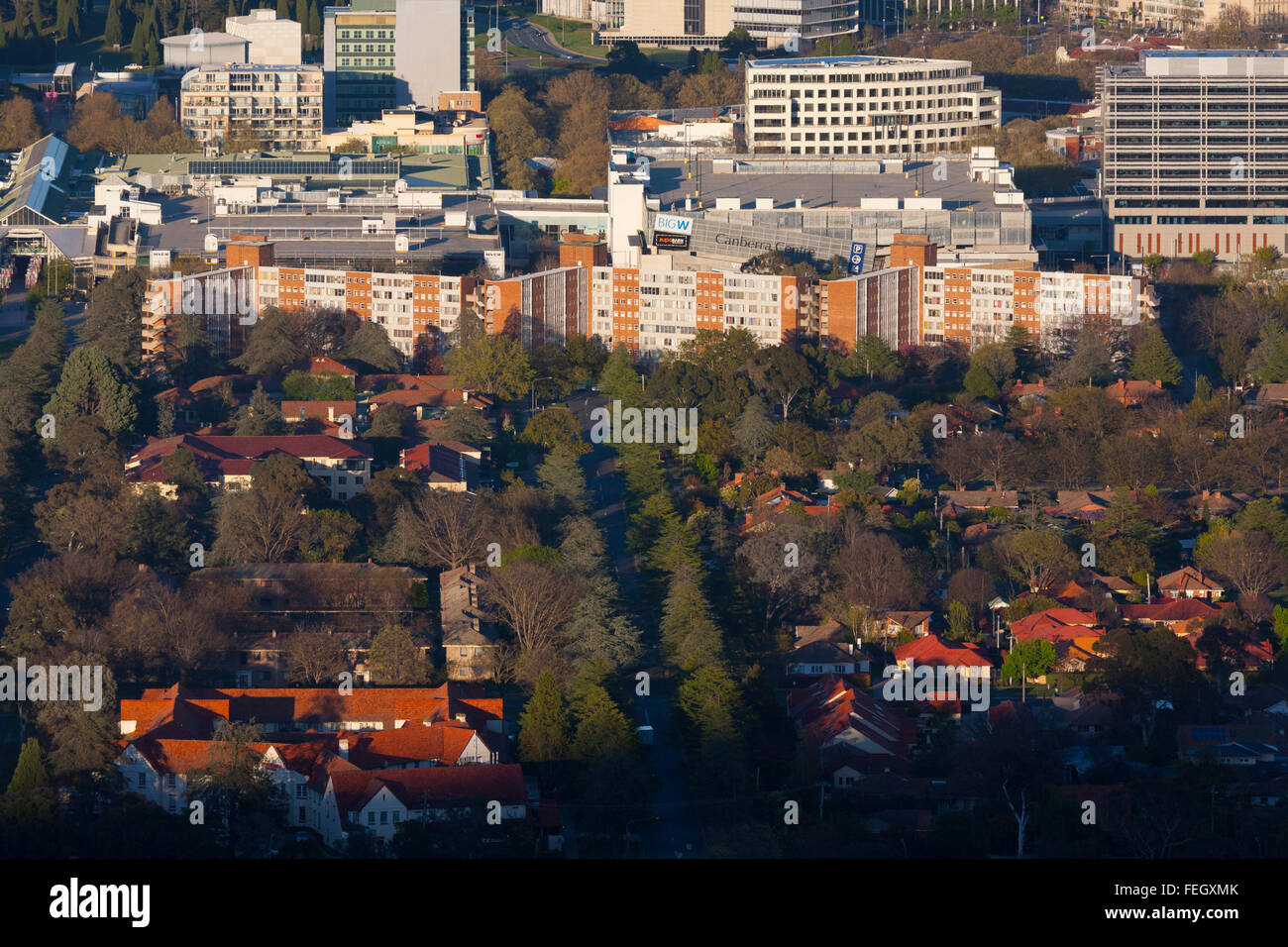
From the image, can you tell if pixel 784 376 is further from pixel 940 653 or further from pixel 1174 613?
pixel 940 653

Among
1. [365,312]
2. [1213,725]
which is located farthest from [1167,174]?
[1213,725]

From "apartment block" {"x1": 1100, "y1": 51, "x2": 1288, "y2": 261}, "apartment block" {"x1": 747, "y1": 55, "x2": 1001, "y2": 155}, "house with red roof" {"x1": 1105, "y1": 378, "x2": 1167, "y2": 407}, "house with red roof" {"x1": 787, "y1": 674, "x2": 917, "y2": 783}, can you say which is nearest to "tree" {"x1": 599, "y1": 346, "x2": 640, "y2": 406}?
"house with red roof" {"x1": 1105, "y1": 378, "x2": 1167, "y2": 407}

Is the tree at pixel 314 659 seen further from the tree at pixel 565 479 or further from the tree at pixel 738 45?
the tree at pixel 738 45

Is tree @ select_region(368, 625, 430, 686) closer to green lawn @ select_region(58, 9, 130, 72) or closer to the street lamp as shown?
the street lamp

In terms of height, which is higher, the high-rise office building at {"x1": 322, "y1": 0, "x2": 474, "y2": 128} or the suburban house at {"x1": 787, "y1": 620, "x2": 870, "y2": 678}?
the high-rise office building at {"x1": 322, "y1": 0, "x2": 474, "y2": 128}

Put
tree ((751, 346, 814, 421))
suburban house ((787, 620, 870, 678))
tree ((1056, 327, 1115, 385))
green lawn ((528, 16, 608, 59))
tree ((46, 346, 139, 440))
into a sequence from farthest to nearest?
green lawn ((528, 16, 608, 59)), tree ((1056, 327, 1115, 385)), tree ((751, 346, 814, 421)), tree ((46, 346, 139, 440)), suburban house ((787, 620, 870, 678))

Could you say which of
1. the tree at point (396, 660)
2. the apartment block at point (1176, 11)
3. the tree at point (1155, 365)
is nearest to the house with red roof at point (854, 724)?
the tree at point (396, 660)

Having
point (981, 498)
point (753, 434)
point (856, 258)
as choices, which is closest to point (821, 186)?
point (856, 258)

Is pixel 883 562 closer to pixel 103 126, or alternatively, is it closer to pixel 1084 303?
pixel 1084 303
